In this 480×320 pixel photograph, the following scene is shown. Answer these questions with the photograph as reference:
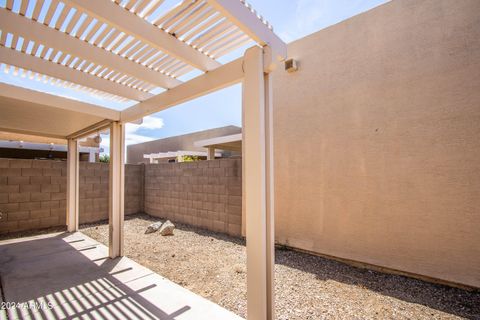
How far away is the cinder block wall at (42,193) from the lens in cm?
581

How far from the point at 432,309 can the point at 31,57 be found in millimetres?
5360

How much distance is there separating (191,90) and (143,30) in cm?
91

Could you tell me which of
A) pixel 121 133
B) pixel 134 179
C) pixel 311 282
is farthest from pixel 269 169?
pixel 134 179

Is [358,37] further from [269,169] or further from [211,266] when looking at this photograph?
[211,266]

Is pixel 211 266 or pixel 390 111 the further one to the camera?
pixel 211 266

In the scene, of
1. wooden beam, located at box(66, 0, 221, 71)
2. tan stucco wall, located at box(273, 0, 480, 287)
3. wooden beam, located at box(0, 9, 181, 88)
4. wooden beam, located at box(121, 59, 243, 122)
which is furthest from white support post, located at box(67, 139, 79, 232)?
wooden beam, located at box(66, 0, 221, 71)

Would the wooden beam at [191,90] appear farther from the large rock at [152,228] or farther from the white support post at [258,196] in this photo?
the large rock at [152,228]

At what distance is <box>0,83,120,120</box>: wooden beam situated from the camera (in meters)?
3.27

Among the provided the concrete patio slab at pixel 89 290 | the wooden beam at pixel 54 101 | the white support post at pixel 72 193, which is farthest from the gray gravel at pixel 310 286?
the wooden beam at pixel 54 101

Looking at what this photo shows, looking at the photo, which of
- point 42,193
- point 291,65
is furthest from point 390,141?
point 42,193

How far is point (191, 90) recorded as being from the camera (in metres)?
3.05

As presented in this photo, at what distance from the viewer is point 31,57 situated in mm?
2877

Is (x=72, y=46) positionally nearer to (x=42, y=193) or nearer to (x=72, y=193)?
(x=72, y=193)

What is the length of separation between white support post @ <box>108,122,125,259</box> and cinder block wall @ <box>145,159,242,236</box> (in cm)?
233
